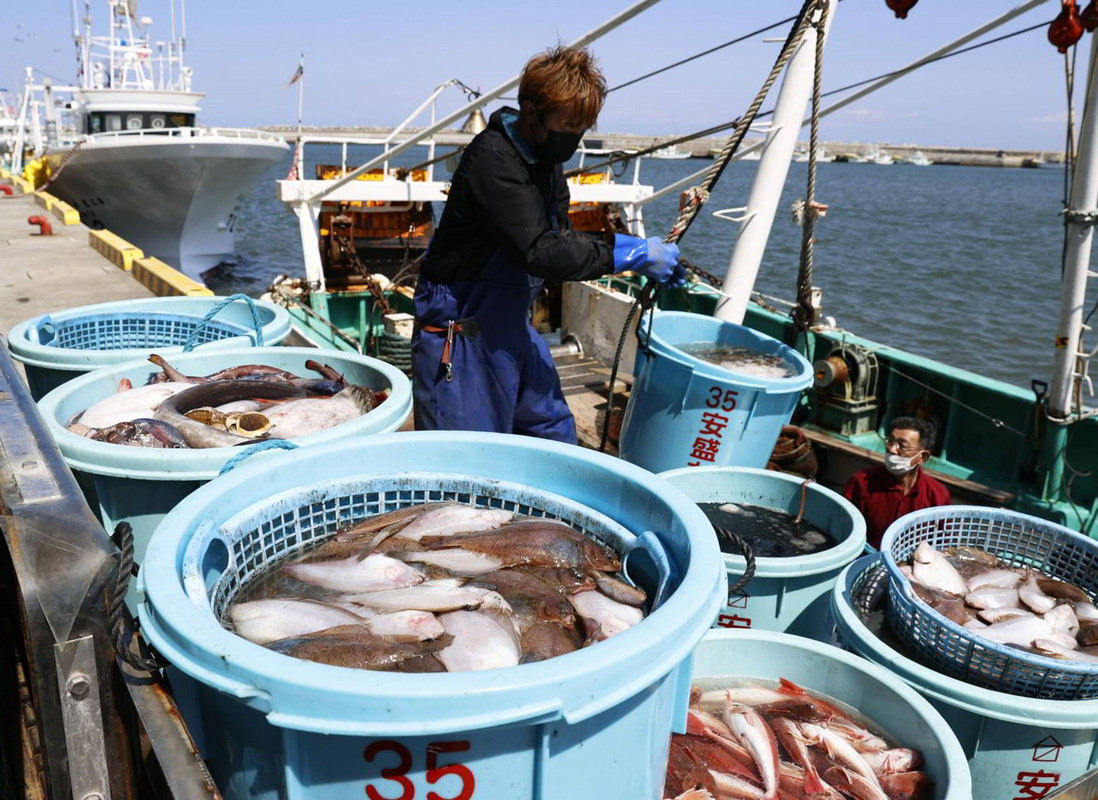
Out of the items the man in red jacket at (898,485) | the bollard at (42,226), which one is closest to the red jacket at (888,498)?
the man in red jacket at (898,485)

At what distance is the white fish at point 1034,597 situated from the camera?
3.33 metres

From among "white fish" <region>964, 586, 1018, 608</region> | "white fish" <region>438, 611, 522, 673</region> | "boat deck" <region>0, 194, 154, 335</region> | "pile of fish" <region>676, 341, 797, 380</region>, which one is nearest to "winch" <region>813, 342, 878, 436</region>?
"pile of fish" <region>676, 341, 797, 380</region>

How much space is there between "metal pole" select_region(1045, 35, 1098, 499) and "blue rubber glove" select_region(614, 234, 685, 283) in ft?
8.69

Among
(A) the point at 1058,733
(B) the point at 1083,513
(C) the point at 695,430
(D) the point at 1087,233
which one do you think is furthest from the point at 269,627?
(B) the point at 1083,513

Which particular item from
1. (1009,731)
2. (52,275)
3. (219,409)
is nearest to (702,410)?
(1009,731)

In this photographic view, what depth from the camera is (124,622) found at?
5.27 ft

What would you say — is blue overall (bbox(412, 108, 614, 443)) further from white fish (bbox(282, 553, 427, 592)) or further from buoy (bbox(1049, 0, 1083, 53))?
buoy (bbox(1049, 0, 1083, 53))

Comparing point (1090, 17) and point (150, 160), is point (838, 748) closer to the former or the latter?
point (1090, 17)

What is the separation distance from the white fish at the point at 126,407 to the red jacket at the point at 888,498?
3411 mm

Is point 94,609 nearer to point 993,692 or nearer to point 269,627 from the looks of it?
point 269,627

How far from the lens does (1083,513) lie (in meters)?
5.78

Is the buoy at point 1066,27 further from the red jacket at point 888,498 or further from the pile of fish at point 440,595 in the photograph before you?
the pile of fish at point 440,595

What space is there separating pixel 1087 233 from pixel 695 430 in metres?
2.61

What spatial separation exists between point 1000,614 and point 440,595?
7.99 feet
